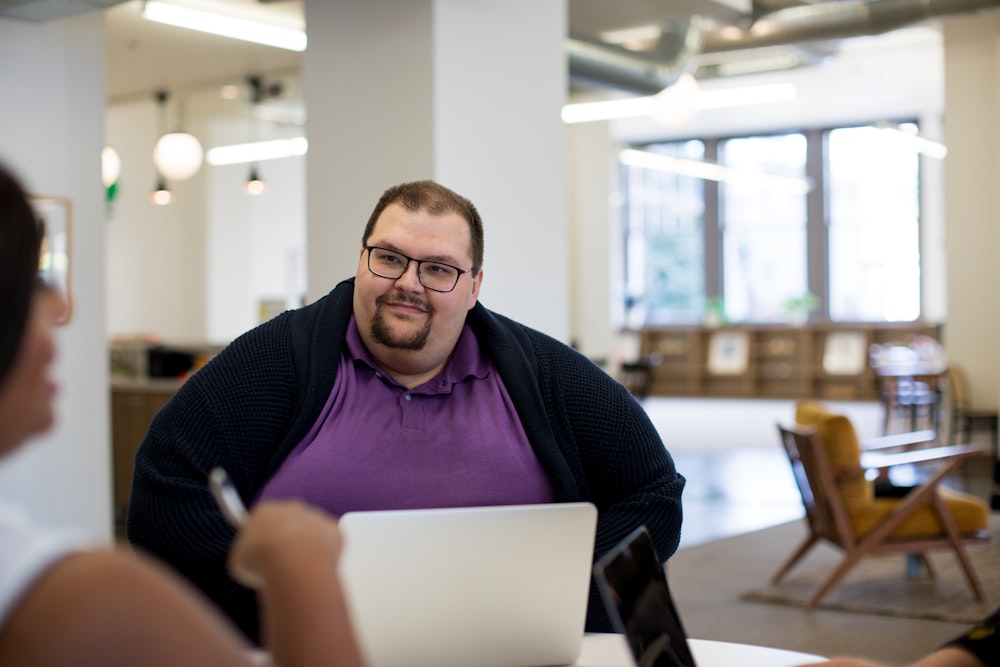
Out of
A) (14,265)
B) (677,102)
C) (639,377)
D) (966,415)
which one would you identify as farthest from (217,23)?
(639,377)

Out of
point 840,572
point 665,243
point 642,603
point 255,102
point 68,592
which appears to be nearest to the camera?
point 68,592

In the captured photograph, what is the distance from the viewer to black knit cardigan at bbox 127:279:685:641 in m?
2.06

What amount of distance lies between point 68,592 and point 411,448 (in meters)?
1.48

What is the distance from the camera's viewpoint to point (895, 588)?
19.4ft

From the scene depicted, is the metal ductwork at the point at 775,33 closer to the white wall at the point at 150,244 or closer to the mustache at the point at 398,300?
the white wall at the point at 150,244

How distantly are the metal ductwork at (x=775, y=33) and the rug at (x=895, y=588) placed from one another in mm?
4527

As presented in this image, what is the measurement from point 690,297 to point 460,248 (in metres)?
19.3

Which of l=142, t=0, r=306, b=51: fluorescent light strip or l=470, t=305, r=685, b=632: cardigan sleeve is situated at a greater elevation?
l=142, t=0, r=306, b=51: fluorescent light strip

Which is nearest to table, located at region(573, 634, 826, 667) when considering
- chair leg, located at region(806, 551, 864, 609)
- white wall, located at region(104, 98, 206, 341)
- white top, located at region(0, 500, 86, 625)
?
white top, located at region(0, 500, 86, 625)

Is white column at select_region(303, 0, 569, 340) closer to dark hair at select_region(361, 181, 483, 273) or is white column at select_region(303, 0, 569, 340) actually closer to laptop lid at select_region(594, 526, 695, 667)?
dark hair at select_region(361, 181, 483, 273)

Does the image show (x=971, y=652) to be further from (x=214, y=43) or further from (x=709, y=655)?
(x=214, y=43)

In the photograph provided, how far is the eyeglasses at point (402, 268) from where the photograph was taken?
231 cm

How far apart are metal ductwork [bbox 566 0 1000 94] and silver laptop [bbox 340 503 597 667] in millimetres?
8086

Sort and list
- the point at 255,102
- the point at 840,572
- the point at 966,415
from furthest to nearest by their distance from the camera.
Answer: the point at 255,102, the point at 966,415, the point at 840,572
